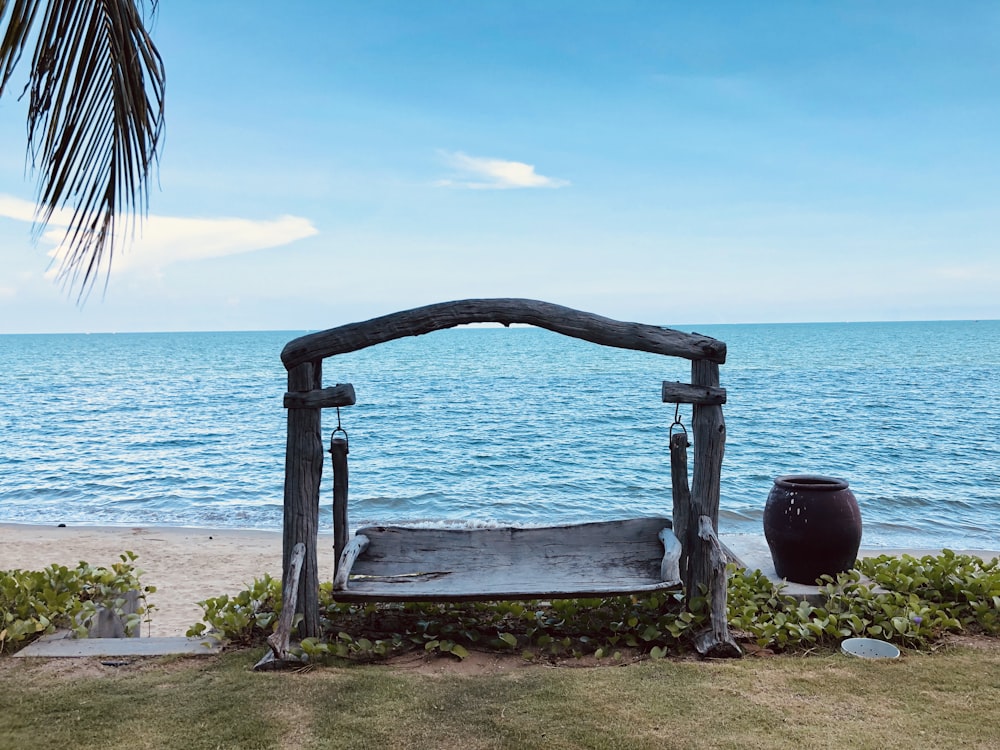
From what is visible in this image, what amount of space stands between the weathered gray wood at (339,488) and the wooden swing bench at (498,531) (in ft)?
0.03

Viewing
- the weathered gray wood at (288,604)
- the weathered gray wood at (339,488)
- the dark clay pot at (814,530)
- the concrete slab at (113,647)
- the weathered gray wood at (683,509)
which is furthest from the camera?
the dark clay pot at (814,530)

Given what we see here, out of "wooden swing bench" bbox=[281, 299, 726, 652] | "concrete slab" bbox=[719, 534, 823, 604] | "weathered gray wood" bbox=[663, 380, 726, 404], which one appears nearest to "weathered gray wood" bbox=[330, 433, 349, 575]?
"wooden swing bench" bbox=[281, 299, 726, 652]

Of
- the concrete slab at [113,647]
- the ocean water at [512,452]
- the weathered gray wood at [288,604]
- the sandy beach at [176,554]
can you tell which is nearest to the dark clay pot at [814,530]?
the sandy beach at [176,554]

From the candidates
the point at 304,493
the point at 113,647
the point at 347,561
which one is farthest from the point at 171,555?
the point at 347,561

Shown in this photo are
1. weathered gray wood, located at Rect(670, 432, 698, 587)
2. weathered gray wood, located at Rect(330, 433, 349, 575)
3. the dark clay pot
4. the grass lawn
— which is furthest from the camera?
the dark clay pot

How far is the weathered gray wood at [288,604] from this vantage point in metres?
4.24

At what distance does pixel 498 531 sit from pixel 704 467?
151 cm

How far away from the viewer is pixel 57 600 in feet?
16.6

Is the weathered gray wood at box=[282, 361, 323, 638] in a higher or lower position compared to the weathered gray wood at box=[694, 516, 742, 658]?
higher

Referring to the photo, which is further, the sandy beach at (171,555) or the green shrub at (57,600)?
the sandy beach at (171,555)

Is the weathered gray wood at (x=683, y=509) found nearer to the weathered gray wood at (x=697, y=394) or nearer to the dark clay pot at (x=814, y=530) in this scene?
the weathered gray wood at (x=697, y=394)

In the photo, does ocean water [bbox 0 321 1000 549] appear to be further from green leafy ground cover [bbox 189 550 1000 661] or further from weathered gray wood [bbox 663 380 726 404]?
weathered gray wood [bbox 663 380 726 404]

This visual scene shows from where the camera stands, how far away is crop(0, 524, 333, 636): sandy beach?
7.76 m

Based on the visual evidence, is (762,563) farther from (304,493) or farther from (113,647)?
(113,647)
